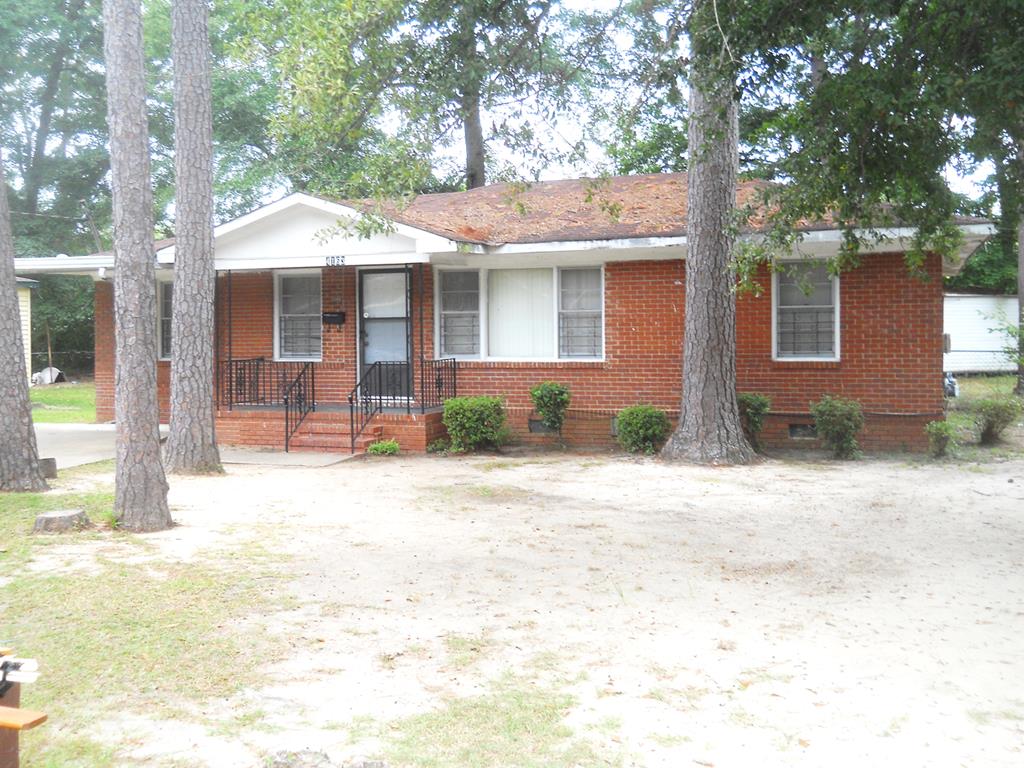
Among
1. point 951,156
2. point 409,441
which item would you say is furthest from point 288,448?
point 951,156

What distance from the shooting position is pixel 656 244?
45.1 feet

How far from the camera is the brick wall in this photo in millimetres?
13602

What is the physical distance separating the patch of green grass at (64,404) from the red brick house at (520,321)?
5153mm

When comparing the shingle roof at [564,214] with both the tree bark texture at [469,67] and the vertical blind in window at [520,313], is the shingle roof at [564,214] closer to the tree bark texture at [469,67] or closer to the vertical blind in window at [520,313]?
the vertical blind in window at [520,313]

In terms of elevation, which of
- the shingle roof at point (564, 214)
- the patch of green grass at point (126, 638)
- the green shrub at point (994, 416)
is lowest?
the patch of green grass at point (126, 638)

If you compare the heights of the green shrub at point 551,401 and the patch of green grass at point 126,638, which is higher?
the green shrub at point 551,401

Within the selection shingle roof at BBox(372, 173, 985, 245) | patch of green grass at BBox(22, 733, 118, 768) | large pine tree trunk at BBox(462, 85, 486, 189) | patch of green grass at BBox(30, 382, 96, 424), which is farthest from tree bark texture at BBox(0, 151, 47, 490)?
large pine tree trunk at BBox(462, 85, 486, 189)

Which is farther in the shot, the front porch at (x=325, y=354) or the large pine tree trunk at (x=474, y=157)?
the large pine tree trunk at (x=474, y=157)

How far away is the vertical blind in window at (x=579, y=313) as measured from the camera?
15.2 m

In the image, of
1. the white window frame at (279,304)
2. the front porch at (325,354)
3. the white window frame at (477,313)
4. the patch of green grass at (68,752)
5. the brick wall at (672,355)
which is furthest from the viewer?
the white window frame at (279,304)

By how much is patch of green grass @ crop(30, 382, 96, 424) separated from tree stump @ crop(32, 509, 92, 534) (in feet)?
38.7

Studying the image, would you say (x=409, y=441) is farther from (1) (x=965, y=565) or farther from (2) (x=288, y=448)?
(1) (x=965, y=565)

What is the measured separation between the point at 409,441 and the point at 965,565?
336 inches

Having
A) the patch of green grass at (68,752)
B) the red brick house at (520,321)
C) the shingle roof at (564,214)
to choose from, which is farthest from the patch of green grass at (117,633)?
the red brick house at (520,321)
